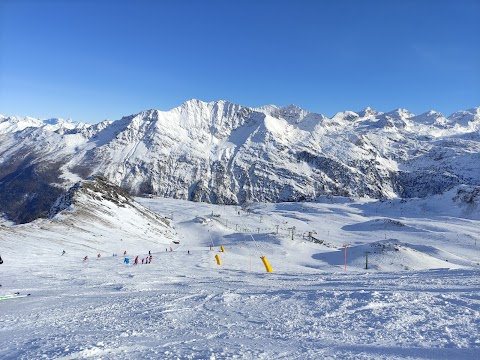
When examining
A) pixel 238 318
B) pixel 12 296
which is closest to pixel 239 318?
pixel 238 318

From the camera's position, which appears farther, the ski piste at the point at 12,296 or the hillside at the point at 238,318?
the ski piste at the point at 12,296

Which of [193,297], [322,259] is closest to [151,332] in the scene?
[193,297]

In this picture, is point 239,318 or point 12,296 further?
point 12,296

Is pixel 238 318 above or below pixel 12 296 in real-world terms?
above

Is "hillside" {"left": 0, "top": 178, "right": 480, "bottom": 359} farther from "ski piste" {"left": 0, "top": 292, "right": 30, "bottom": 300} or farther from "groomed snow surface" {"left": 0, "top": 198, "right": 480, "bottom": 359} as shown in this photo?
"ski piste" {"left": 0, "top": 292, "right": 30, "bottom": 300}

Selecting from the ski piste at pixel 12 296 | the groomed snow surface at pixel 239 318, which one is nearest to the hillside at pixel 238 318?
the groomed snow surface at pixel 239 318

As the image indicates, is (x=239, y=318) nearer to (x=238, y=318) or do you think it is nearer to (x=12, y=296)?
(x=238, y=318)

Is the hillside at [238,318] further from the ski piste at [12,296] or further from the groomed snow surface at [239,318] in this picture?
the ski piste at [12,296]

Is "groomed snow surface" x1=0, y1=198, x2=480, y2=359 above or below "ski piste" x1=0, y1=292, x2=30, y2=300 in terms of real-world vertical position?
above

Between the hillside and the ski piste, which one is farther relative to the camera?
the ski piste

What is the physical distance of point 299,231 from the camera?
13838cm

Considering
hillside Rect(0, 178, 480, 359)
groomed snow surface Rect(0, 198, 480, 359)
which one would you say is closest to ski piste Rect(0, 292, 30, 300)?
groomed snow surface Rect(0, 198, 480, 359)

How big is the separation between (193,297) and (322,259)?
63.1 metres

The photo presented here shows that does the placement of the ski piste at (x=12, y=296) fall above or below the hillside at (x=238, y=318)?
below
